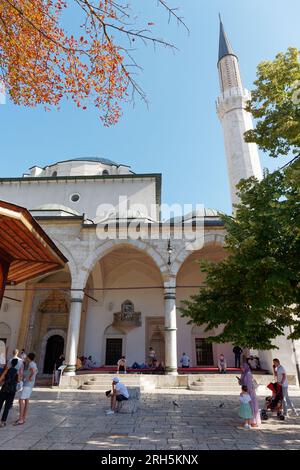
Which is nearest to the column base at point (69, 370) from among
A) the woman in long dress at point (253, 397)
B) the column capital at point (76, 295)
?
the column capital at point (76, 295)

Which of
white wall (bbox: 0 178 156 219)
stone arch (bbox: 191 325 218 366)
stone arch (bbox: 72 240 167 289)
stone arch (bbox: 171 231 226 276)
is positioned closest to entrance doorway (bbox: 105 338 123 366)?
stone arch (bbox: 191 325 218 366)

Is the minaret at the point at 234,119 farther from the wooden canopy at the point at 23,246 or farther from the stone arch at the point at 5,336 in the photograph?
the stone arch at the point at 5,336

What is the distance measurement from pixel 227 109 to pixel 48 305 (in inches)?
668

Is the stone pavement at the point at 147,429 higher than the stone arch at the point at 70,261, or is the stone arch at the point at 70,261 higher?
the stone arch at the point at 70,261

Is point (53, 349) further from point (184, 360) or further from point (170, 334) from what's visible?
point (170, 334)

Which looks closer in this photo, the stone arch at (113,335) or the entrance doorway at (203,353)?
the entrance doorway at (203,353)

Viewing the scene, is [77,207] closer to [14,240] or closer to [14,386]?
[14,240]

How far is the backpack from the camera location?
4.91m

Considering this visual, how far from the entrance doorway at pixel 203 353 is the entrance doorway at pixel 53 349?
7195 mm

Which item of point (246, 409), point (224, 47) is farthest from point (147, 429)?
point (224, 47)

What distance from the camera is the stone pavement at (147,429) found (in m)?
3.89

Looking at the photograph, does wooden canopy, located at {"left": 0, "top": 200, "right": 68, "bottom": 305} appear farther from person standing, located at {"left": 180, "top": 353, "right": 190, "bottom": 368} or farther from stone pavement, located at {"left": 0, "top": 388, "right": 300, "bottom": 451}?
person standing, located at {"left": 180, "top": 353, "right": 190, "bottom": 368}

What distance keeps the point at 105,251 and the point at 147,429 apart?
8.38 m
